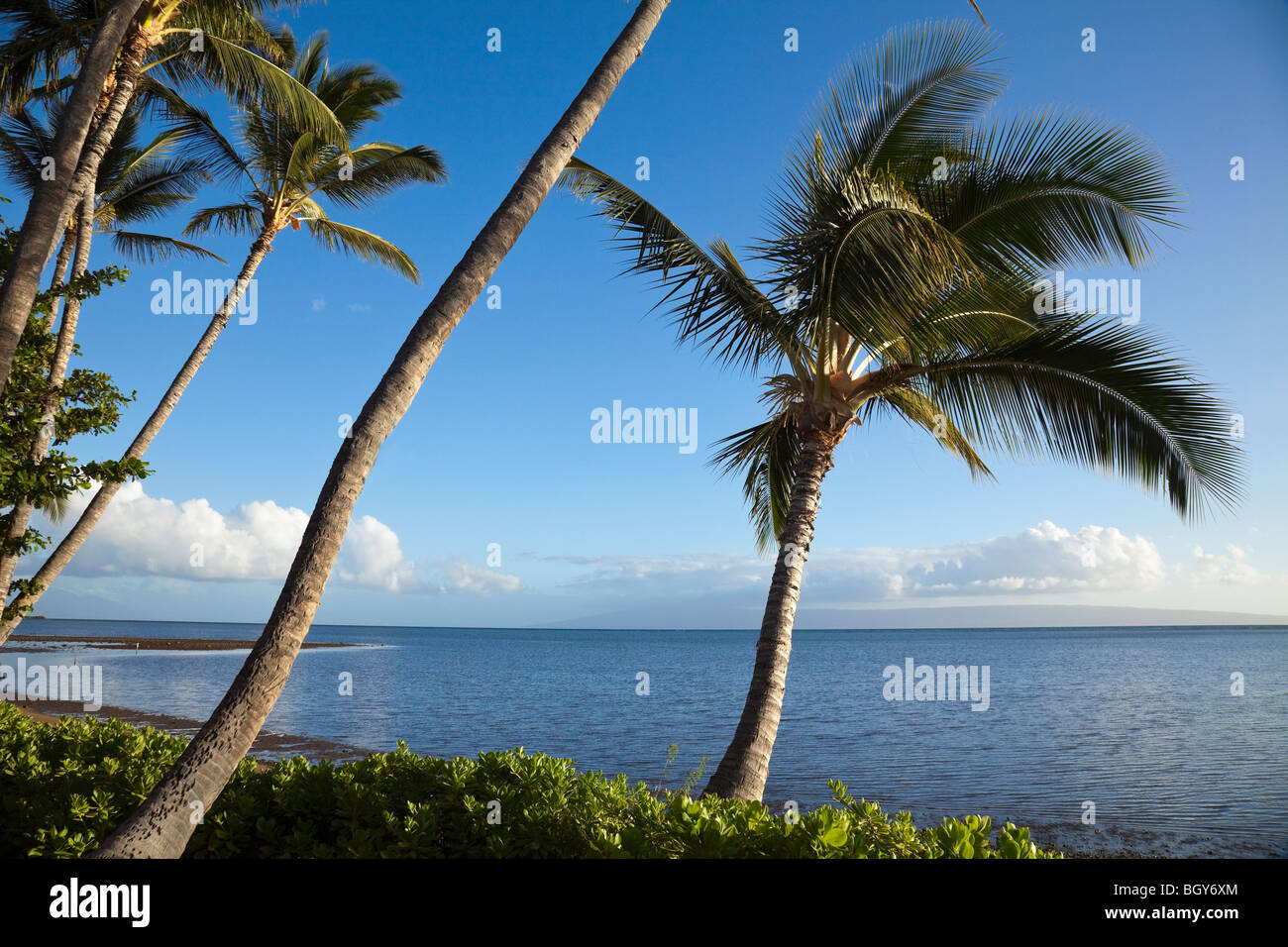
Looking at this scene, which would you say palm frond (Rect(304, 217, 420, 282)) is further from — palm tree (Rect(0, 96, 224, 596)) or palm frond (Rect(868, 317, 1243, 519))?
palm frond (Rect(868, 317, 1243, 519))

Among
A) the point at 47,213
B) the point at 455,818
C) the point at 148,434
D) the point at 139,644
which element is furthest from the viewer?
the point at 139,644

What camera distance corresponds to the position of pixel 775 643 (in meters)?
7.84

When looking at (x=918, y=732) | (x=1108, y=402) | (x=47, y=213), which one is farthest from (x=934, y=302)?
(x=918, y=732)

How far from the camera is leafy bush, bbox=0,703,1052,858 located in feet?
12.5

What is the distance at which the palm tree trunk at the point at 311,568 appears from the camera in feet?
12.0

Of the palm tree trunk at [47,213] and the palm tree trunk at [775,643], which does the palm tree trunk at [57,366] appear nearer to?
the palm tree trunk at [47,213]

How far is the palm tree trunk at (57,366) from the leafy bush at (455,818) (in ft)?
11.1

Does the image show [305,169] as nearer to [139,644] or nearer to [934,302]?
[934,302]

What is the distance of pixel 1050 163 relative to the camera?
7875 mm

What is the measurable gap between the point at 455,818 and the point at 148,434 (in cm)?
889

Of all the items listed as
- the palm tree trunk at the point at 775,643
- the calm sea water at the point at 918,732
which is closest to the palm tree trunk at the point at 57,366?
the palm tree trunk at the point at 775,643

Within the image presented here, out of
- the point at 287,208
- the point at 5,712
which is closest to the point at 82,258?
the point at 287,208
